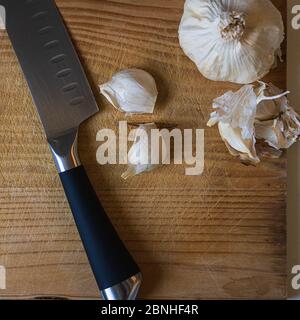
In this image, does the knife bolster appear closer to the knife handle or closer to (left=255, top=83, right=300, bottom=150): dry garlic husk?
the knife handle

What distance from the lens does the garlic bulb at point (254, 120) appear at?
2.59ft

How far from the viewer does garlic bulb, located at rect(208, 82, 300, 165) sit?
0.79 m

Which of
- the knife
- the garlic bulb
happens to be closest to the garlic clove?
the garlic bulb

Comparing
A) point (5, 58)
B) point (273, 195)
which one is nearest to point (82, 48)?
point (5, 58)

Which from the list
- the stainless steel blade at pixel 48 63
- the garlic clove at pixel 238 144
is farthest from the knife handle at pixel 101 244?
the garlic clove at pixel 238 144

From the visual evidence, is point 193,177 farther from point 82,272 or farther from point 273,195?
point 82,272

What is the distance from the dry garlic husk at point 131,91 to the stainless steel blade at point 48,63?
0.05 m

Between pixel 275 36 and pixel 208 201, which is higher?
pixel 275 36

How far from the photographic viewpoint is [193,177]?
849 millimetres

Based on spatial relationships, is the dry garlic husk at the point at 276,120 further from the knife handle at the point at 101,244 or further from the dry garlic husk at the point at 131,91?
the knife handle at the point at 101,244

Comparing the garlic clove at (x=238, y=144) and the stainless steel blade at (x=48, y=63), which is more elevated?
the stainless steel blade at (x=48, y=63)

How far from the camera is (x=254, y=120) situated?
80cm

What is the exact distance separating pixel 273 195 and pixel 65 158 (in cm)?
37
